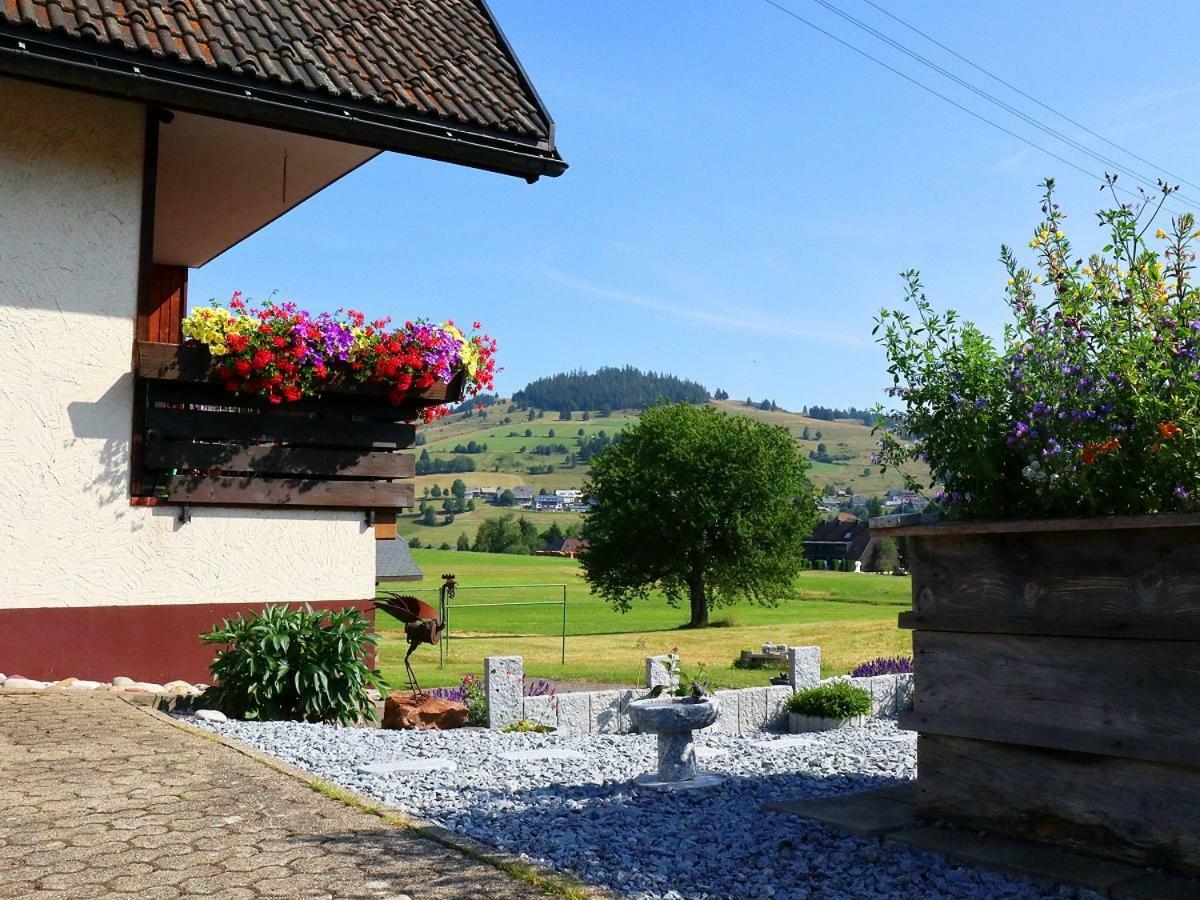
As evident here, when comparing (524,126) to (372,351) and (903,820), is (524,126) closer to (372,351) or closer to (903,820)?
(372,351)

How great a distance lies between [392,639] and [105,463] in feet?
104

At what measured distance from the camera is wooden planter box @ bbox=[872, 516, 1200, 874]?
4758 millimetres

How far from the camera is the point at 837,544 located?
430 ft

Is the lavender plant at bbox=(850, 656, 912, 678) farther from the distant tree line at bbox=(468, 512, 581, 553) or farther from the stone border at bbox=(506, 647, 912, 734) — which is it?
the distant tree line at bbox=(468, 512, 581, 553)

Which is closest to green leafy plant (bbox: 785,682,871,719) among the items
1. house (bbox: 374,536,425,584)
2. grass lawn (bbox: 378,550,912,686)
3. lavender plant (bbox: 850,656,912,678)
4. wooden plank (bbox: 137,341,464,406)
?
lavender plant (bbox: 850,656,912,678)

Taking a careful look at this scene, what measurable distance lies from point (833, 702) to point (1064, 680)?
7.50 meters

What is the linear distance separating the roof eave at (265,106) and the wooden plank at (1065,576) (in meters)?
6.19

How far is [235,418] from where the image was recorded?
10.3 m

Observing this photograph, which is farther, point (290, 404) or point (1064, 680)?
point (290, 404)

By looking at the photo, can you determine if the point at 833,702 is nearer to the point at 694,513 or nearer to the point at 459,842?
the point at 459,842

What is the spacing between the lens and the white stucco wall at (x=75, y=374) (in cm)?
940

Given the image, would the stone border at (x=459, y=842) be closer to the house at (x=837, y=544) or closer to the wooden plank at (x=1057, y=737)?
the wooden plank at (x=1057, y=737)

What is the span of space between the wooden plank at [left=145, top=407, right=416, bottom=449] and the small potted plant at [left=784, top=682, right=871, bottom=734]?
16.6ft

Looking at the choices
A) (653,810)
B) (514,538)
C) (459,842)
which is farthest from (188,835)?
(514,538)
